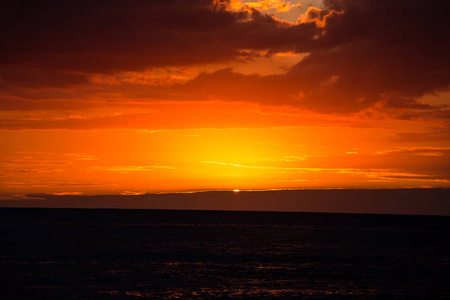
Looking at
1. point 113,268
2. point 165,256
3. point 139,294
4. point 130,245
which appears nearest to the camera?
point 139,294

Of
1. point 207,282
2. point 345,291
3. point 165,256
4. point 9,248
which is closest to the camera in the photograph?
point 345,291

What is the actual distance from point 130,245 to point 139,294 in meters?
53.0

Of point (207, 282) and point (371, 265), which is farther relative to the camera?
point (371, 265)

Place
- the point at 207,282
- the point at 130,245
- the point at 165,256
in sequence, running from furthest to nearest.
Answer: the point at 130,245 → the point at 165,256 → the point at 207,282

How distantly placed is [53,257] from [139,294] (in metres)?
32.2

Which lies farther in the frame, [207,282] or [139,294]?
[207,282]

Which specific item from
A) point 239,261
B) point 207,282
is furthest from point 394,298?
point 239,261

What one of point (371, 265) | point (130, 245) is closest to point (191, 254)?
point (130, 245)

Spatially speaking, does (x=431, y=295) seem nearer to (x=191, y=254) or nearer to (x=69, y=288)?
(x=69, y=288)

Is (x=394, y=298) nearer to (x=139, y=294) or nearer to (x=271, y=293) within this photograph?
(x=271, y=293)

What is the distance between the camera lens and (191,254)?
282 feet

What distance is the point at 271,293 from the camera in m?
49.7

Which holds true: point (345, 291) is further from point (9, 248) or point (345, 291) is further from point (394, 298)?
point (9, 248)

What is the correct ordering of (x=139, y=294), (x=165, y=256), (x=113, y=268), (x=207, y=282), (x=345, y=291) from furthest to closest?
(x=165, y=256), (x=113, y=268), (x=207, y=282), (x=345, y=291), (x=139, y=294)
